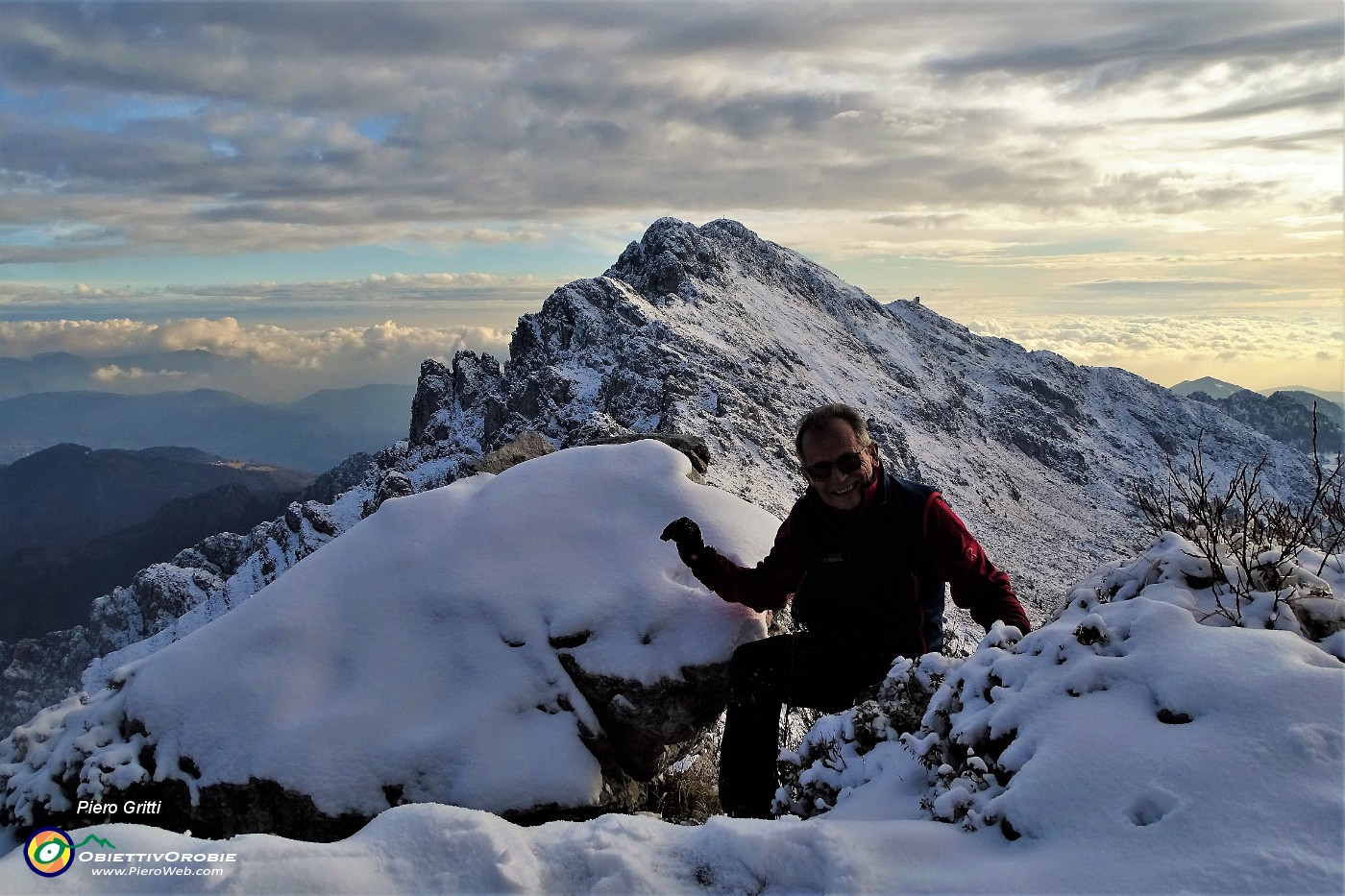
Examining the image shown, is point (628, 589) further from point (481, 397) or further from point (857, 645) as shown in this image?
point (481, 397)

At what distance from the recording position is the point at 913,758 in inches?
→ 193

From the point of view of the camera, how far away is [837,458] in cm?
627

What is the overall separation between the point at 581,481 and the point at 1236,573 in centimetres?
629

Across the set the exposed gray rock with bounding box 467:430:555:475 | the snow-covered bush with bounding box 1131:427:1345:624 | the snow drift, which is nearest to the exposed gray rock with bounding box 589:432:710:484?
the exposed gray rock with bounding box 467:430:555:475

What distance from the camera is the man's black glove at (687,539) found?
7.30m

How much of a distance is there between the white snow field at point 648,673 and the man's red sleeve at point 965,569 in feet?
2.51

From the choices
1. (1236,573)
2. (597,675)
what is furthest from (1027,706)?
(597,675)

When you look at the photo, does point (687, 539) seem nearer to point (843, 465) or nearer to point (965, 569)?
point (843, 465)

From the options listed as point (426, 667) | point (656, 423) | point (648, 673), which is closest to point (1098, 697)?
point (648, 673)

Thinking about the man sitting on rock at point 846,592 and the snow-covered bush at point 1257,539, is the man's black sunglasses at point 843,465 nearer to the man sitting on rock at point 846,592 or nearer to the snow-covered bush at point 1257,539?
the man sitting on rock at point 846,592

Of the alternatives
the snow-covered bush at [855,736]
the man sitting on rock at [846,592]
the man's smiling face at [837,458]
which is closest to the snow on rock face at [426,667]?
the man sitting on rock at [846,592]

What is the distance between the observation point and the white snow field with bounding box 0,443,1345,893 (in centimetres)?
349

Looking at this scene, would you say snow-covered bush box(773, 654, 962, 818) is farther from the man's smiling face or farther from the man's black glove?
the man's black glove

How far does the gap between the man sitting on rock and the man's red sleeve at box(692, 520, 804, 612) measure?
0.04 m
